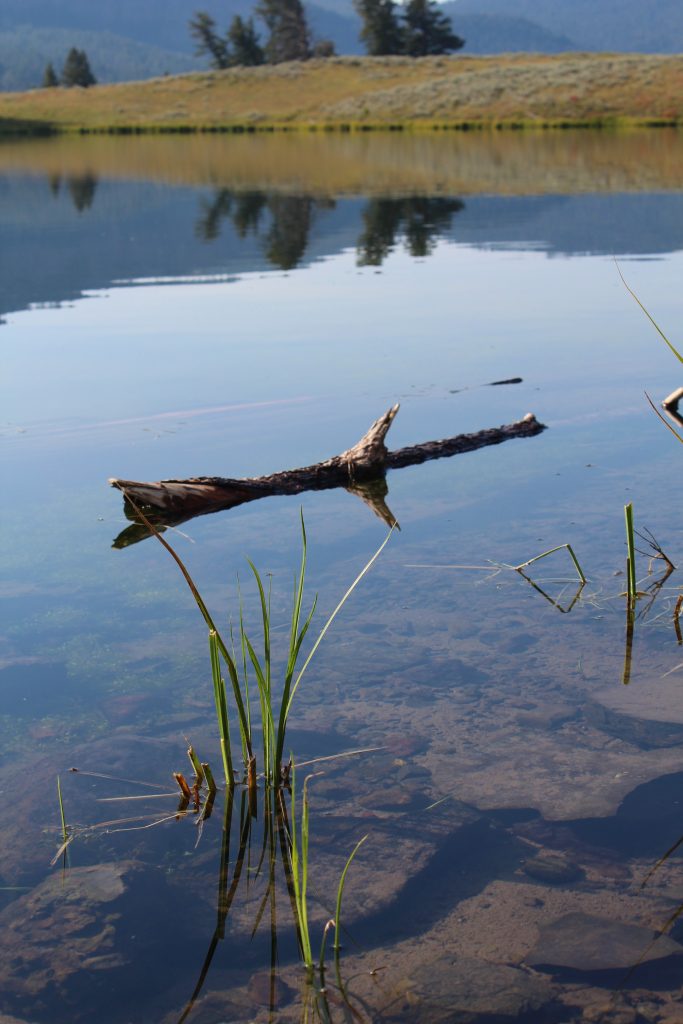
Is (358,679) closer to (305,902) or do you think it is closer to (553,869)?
(553,869)

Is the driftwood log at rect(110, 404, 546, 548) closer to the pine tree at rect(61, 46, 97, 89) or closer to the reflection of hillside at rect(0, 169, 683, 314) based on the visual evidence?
the reflection of hillside at rect(0, 169, 683, 314)

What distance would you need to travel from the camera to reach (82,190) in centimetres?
3388

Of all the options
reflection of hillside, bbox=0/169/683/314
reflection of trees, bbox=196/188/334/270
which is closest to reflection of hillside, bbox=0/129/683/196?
reflection of trees, bbox=196/188/334/270

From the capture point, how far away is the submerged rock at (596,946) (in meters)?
3.34

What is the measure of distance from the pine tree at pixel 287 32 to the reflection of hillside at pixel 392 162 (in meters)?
49.6

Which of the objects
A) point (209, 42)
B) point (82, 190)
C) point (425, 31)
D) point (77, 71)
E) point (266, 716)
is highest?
point (209, 42)

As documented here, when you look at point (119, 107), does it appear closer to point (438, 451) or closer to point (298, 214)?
point (298, 214)

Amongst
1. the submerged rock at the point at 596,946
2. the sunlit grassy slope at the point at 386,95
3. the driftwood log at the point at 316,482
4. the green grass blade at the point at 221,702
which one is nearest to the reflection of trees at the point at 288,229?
the driftwood log at the point at 316,482

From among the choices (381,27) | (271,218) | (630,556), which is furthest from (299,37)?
(630,556)

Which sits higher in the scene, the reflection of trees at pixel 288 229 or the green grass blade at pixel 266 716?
the reflection of trees at pixel 288 229

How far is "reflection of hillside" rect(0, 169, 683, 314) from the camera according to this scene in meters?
19.3

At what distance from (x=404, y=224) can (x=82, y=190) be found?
507 inches

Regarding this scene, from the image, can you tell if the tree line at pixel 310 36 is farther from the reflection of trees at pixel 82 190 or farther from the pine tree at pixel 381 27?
the reflection of trees at pixel 82 190

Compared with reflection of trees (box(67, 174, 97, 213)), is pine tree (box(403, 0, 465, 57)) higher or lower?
higher
